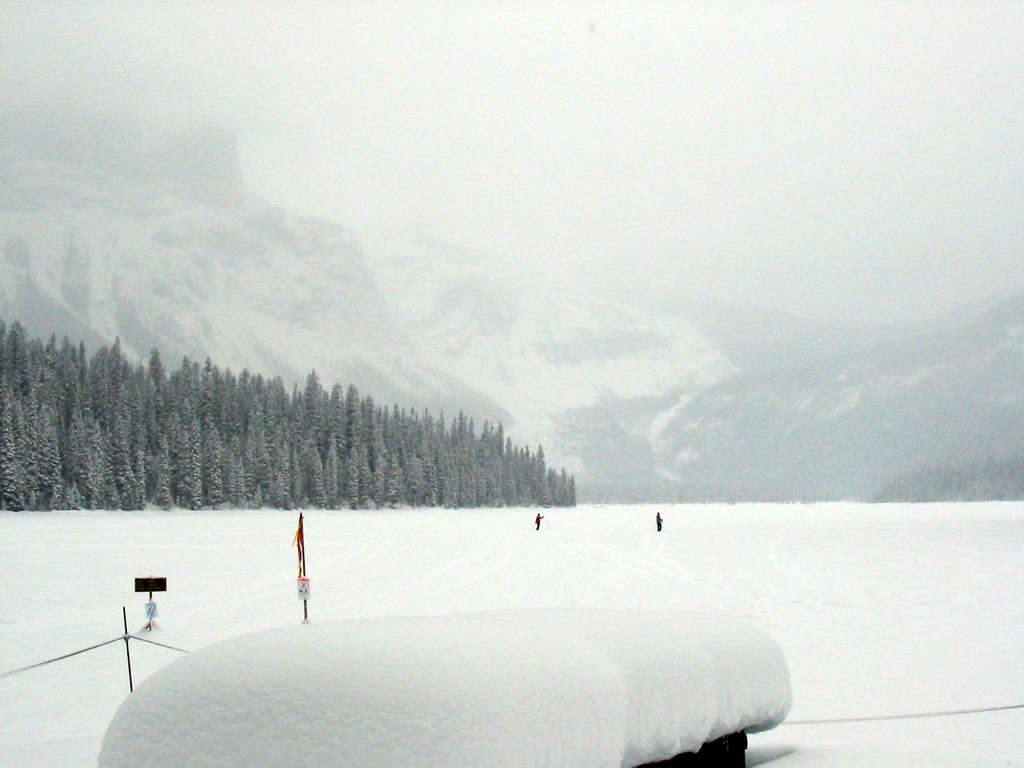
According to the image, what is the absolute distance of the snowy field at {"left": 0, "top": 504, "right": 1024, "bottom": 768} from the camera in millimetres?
9391

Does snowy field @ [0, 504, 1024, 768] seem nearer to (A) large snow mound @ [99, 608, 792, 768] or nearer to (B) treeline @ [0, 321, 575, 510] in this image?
(A) large snow mound @ [99, 608, 792, 768]

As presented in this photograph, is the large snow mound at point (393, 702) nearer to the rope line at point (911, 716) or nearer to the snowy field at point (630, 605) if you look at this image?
the snowy field at point (630, 605)

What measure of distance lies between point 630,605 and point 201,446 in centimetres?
9450

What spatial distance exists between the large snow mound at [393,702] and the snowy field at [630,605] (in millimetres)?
174

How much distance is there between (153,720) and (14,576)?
1074 inches

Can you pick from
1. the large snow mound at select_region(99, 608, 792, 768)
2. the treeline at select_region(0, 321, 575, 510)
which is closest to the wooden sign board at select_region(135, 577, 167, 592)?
the large snow mound at select_region(99, 608, 792, 768)

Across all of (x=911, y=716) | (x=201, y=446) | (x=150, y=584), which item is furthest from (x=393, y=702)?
(x=201, y=446)

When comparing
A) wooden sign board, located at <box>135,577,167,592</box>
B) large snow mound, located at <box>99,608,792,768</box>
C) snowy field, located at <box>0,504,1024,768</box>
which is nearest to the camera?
large snow mound, located at <box>99,608,792,768</box>

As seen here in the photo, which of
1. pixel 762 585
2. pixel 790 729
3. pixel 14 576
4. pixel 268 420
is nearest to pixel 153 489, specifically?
pixel 268 420

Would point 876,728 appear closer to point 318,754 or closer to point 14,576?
point 318,754

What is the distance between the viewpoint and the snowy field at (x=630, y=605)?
9391 mm

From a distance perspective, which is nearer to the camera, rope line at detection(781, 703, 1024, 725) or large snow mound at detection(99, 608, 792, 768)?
large snow mound at detection(99, 608, 792, 768)

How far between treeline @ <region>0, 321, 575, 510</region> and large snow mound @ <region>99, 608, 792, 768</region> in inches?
3712

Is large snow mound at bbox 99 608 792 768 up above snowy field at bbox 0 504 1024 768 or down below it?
above
